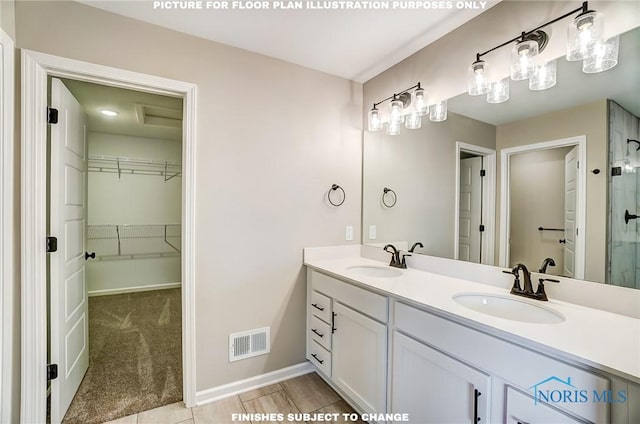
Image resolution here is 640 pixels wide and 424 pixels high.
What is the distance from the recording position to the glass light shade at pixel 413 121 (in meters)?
2.01

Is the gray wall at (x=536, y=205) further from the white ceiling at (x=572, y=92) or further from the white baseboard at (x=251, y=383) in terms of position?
the white baseboard at (x=251, y=383)

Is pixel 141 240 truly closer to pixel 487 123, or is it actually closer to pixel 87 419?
pixel 87 419

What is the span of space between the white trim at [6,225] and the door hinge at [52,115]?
0.19 metres

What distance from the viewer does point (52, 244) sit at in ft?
5.22

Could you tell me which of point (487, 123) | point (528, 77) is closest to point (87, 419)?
point (487, 123)

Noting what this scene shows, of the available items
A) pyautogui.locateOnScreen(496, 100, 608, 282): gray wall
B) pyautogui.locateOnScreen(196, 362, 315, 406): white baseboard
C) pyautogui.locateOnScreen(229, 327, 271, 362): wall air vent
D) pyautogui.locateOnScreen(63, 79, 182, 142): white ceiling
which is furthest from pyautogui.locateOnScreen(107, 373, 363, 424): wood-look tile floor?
pyautogui.locateOnScreen(63, 79, 182, 142): white ceiling

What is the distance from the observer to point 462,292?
147cm

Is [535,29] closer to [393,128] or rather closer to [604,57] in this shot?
[604,57]

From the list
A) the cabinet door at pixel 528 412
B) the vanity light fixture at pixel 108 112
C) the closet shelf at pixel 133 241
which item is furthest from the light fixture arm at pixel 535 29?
the closet shelf at pixel 133 241

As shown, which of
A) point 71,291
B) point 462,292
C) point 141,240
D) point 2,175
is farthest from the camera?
point 141,240

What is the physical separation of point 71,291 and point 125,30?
163 cm

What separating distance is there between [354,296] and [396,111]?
4.48 feet

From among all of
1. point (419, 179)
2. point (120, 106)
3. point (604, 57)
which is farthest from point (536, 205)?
point (120, 106)

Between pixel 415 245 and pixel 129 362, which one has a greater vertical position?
pixel 415 245
